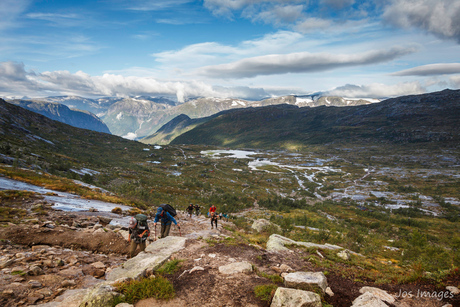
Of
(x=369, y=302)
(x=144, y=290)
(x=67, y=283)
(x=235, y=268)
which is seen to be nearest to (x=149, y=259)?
(x=144, y=290)

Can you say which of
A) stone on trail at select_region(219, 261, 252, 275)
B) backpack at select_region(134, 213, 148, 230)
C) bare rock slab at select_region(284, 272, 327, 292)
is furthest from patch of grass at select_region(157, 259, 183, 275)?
bare rock slab at select_region(284, 272, 327, 292)

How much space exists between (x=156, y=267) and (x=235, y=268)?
3.86 m

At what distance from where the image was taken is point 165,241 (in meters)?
13.5

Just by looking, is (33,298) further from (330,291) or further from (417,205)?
(417,205)

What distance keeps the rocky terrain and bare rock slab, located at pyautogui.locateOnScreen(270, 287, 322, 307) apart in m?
0.03

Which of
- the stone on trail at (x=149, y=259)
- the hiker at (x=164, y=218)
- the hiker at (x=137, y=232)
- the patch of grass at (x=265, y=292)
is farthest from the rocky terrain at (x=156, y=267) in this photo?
the hiker at (x=164, y=218)

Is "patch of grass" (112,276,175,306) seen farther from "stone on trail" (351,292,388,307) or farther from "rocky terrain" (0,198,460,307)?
"stone on trail" (351,292,388,307)

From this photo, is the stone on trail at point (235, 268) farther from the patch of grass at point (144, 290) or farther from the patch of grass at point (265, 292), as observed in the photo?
the patch of grass at point (144, 290)

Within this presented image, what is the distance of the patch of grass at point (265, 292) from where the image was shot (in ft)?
25.1

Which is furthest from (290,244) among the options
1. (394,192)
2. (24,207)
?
(394,192)

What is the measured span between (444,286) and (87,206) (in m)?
26.9

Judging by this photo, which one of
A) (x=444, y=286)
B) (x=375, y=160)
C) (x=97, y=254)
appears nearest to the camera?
(x=444, y=286)

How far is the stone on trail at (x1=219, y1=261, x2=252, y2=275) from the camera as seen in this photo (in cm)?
977

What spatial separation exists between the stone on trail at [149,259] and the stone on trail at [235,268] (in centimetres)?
316
